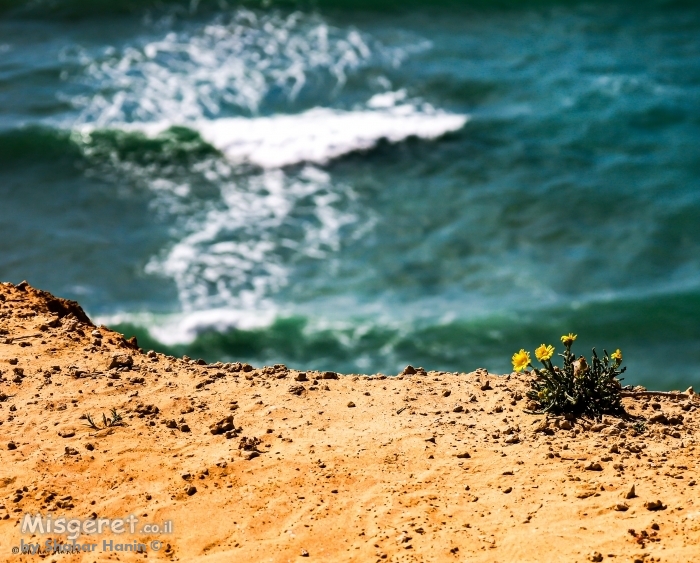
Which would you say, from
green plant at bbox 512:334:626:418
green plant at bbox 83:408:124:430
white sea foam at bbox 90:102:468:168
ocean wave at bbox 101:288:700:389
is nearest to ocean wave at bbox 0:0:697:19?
white sea foam at bbox 90:102:468:168

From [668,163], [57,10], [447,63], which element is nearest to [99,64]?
[57,10]

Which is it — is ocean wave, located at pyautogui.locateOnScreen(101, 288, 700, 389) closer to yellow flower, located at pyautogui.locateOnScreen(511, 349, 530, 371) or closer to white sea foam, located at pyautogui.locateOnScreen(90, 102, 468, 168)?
white sea foam, located at pyautogui.locateOnScreen(90, 102, 468, 168)

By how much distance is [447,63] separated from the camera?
18.7m

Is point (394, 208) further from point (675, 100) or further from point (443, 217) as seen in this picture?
point (675, 100)

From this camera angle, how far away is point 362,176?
15586 mm

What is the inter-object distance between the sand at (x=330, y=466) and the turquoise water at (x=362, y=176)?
635 cm

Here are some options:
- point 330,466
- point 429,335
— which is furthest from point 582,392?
point 429,335

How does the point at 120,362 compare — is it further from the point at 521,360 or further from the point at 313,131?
the point at 313,131

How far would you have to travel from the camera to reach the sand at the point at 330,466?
4.14 m

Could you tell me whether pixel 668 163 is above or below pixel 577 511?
above

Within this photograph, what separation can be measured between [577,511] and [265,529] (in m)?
1.37

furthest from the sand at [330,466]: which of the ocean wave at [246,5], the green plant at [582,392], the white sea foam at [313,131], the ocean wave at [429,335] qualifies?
the ocean wave at [246,5]

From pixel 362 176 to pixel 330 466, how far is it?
11196 mm

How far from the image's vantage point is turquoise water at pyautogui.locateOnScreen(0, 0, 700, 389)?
12523mm
